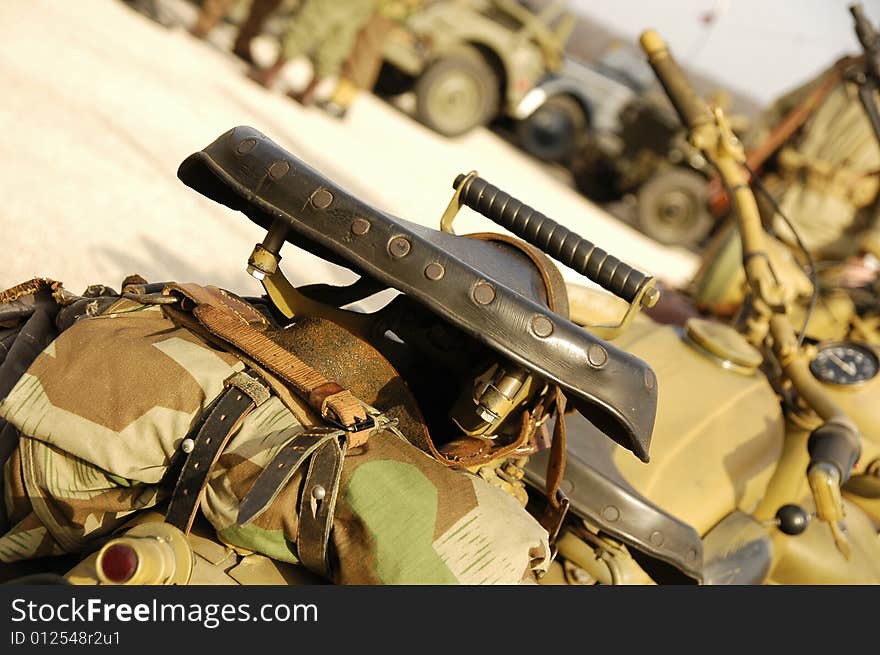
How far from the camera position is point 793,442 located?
6.89 ft

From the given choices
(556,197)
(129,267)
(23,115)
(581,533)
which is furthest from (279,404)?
(556,197)

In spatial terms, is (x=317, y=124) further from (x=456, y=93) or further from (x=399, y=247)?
(x=399, y=247)

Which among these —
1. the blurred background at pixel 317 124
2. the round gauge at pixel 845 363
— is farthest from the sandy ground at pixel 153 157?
the round gauge at pixel 845 363

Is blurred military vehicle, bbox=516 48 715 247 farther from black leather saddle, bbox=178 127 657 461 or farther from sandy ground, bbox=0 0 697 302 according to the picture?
black leather saddle, bbox=178 127 657 461

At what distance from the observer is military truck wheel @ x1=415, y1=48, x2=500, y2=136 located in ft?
26.6

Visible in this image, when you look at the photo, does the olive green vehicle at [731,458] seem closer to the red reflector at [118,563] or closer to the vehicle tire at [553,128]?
the red reflector at [118,563]

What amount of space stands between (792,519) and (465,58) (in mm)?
7096

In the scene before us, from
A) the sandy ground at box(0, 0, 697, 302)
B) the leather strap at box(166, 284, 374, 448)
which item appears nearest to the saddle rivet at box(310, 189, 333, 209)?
the leather strap at box(166, 284, 374, 448)

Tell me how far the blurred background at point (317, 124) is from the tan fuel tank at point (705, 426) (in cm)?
195

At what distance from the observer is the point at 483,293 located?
3.31ft

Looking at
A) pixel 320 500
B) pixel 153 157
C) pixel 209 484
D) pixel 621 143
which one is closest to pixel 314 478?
pixel 320 500

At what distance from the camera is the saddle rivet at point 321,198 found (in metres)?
1.07

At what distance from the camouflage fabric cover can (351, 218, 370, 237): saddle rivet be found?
0.83 ft

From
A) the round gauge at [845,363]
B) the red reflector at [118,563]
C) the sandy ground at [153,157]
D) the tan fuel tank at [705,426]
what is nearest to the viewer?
the red reflector at [118,563]
